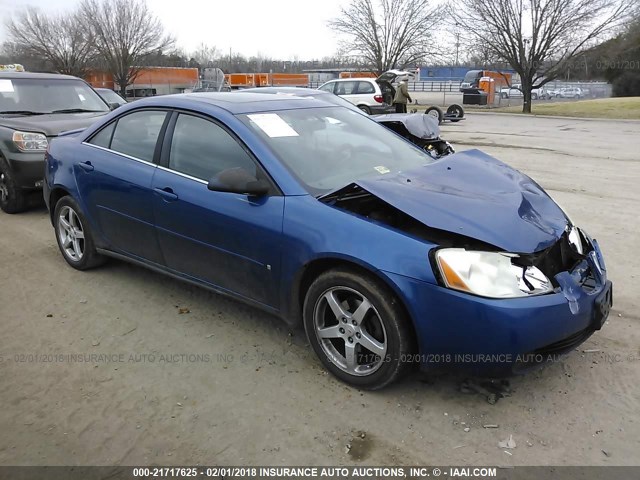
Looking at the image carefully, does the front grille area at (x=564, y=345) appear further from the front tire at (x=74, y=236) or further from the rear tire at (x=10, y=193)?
the rear tire at (x=10, y=193)

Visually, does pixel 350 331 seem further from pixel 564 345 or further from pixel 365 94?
pixel 365 94

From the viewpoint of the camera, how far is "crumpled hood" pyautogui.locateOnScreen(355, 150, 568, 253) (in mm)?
2828

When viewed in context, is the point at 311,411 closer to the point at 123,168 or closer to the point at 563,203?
the point at 123,168

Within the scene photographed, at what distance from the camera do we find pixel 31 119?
7152 mm

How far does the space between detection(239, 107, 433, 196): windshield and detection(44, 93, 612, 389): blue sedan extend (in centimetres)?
1

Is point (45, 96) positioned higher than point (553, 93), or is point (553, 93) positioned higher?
point (553, 93)

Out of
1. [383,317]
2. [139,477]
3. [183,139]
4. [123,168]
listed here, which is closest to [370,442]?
[383,317]

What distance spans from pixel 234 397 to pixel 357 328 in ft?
2.63

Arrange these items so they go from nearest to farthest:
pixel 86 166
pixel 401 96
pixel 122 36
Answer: pixel 86 166 < pixel 401 96 < pixel 122 36

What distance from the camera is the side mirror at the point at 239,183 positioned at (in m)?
3.19

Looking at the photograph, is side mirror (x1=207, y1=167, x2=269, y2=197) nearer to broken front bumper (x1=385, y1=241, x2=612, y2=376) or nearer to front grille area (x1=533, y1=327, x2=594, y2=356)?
broken front bumper (x1=385, y1=241, x2=612, y2=376)

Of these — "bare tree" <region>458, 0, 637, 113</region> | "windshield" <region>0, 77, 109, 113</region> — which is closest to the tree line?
"bare tree" <region>458, 0, 637, 113</region>

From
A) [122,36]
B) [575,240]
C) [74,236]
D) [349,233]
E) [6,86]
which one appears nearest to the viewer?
[349,233]

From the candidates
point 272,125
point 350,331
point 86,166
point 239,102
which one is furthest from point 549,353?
point 86,166
